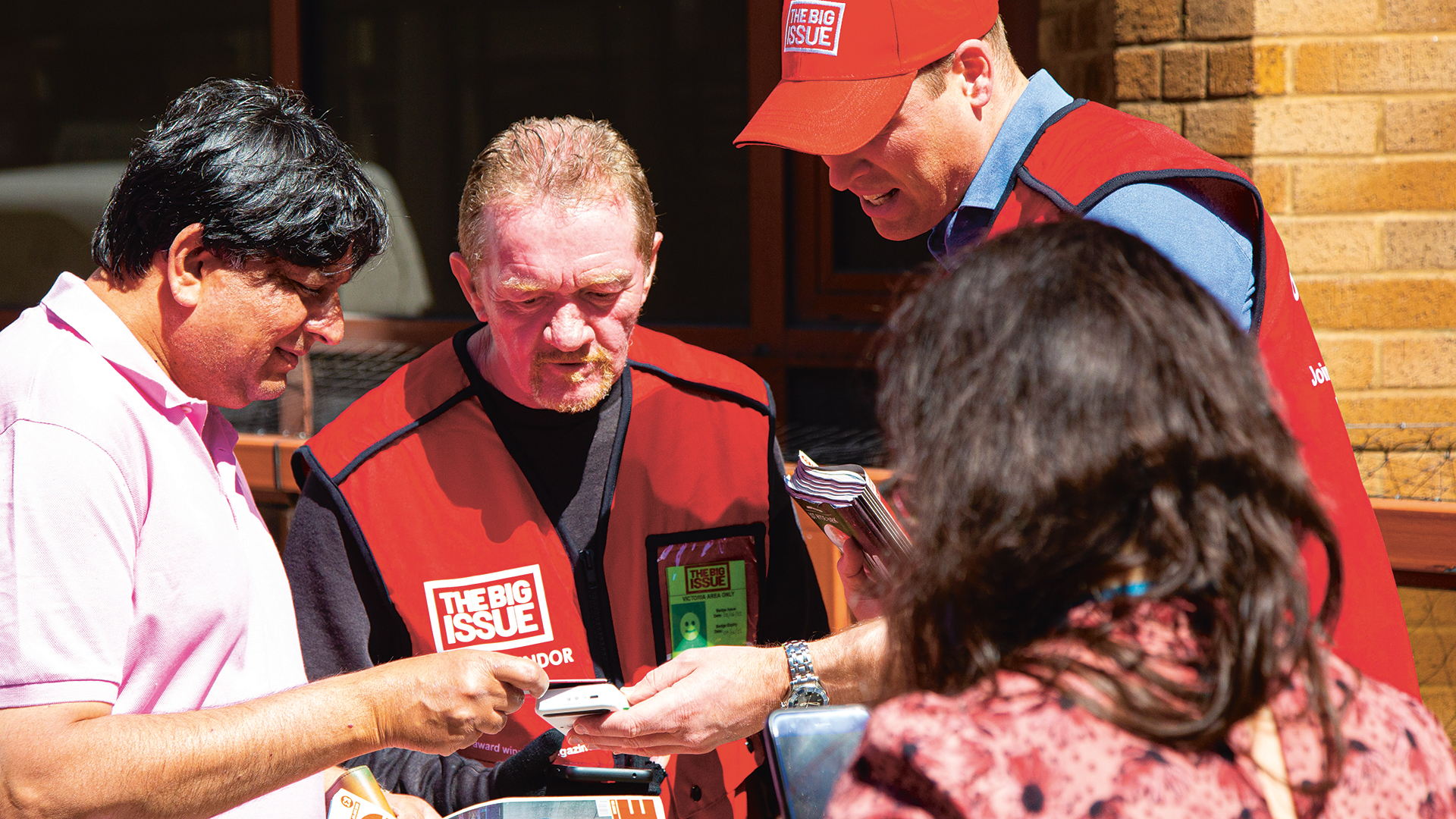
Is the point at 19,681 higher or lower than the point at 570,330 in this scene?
lower

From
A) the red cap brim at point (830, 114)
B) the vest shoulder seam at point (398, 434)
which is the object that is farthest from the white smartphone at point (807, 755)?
the vest shoulder seam at point (398, 434)

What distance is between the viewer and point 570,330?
218 centimetres

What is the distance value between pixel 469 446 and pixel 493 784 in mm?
633

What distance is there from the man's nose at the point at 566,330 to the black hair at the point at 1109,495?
4.00 feet

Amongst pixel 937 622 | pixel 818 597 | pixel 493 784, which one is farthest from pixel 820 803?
pixel 818 597

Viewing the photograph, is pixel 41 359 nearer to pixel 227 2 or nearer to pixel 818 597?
pixel 818 597

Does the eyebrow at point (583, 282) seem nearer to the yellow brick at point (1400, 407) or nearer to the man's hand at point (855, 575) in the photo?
the man's hand at point (855, 575)

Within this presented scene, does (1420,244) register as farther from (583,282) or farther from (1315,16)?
(583,282)

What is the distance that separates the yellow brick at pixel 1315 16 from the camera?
301 centimetres

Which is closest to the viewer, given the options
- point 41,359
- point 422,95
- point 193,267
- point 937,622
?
point 937,622

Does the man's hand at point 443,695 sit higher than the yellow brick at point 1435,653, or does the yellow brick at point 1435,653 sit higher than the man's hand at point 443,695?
the man's hand at point 443,695

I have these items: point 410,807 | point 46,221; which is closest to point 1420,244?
point 410,807

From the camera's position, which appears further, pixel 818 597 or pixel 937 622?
pixel 818 597

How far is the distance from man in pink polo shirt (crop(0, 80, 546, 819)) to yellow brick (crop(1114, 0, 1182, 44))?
2.19 metres
